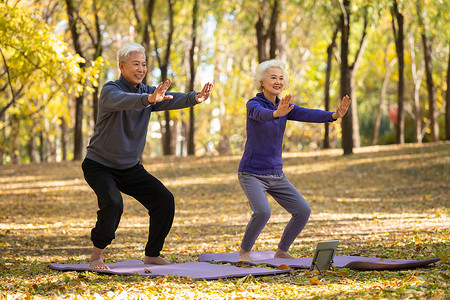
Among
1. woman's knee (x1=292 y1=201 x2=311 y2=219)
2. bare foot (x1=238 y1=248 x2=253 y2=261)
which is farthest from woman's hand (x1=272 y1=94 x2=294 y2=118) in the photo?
bare foot (x1=238 y1=248 x2=253 y2=261)

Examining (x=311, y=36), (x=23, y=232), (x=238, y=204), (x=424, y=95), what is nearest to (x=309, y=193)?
(x=238, y=204)

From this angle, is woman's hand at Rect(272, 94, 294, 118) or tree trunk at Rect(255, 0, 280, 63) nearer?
woman's hand at Rect(272, 94, 294, 118)

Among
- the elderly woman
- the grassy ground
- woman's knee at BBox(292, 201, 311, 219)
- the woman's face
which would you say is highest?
the woman's face

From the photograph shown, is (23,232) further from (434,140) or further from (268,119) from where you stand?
(434,140)

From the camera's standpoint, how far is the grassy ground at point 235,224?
4.80 m

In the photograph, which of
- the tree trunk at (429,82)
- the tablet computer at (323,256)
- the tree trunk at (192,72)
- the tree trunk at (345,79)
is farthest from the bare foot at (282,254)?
the tree trunk at (429,82)

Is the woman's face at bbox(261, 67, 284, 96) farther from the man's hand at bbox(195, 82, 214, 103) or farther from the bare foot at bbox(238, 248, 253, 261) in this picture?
the bare foot at bbox(238, 248, 253, 261)

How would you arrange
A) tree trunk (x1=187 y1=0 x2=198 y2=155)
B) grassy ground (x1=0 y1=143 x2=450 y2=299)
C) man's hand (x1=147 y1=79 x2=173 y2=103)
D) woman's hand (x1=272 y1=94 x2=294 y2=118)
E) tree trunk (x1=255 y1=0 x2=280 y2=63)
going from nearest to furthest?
1. grassy ground (x1=0 y1=143 x2=450 y2=299)
2. man's hand (x1=147 y1=79 x2=173 y2=103)
3. woman's hand (x1=272 y1=94 x2=294 y2=118)
4. tree trunk (x1=255 y1=0 x2=280 y2=63)
5. tree trunk (x1=187 y1=0 x2=198 y2=155)

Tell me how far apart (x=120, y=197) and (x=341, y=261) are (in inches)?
88.9

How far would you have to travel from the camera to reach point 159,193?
5879 millimetres

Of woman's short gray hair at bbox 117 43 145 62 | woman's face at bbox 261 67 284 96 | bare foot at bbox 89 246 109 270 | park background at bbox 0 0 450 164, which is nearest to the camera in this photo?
bare foot at bbox 89 246 109 270

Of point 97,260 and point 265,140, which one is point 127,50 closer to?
point 265,140

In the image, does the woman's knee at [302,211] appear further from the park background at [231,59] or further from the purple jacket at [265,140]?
the park background at [231,59]

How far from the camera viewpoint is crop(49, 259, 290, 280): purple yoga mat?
5406 mm
